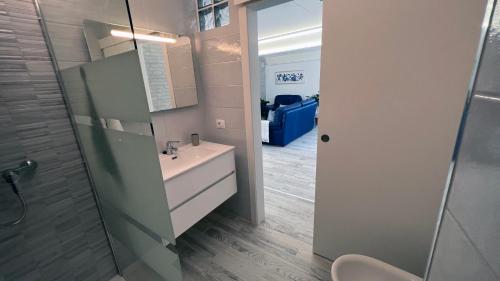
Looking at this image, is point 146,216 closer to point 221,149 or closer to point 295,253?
point 221,149

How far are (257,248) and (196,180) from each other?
85cm

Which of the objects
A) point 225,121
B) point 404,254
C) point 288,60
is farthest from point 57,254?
point 288,60

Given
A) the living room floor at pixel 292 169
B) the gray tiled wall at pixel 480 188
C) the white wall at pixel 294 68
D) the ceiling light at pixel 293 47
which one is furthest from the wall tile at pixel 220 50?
the white wall at pixel 294 68

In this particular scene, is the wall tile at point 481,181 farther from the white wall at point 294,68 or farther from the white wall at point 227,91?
the white wall at point 294,68

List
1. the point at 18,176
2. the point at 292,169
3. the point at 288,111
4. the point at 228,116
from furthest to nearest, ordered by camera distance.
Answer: the point at 288,111, the point at 292,169, the point at 228,116, the point at 18,176

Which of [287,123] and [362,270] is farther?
[287,123]

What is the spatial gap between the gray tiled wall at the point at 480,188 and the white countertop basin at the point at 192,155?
1391 millimetres

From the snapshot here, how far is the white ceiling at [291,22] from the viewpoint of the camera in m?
3.05

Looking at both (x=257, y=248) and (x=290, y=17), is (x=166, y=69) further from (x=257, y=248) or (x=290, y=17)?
(x=290, y=17)

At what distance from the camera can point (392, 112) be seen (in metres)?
1.17

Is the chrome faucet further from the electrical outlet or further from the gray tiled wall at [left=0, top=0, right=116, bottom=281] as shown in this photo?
the gray tiled wall at [left=0, top=0, right=116, bottom=281]

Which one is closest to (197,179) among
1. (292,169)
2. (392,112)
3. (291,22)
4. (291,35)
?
(392,112)

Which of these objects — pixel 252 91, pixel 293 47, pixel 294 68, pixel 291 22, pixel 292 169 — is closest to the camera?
Answer: pixel 252 91

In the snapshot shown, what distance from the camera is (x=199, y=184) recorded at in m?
1.61
